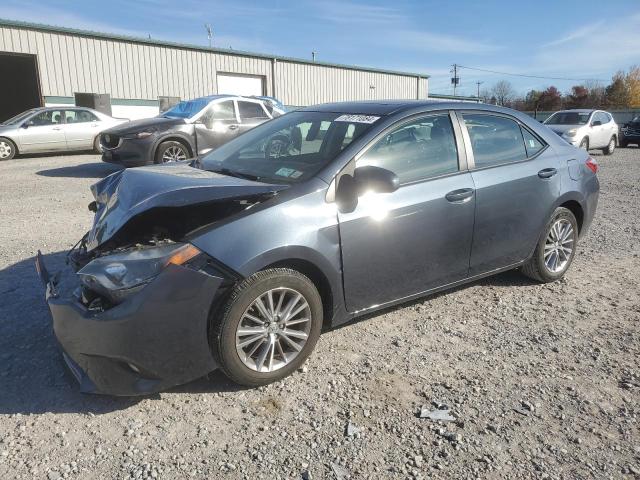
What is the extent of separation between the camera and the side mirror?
3.15 m

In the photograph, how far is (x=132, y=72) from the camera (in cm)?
2252

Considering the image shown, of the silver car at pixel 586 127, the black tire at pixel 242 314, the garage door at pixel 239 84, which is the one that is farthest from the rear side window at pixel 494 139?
the garage door at pixel 239 84

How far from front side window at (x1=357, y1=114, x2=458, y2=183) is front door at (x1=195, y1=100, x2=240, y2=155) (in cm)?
752

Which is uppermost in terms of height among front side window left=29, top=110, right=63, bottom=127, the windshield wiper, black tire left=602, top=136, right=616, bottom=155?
front side window left=29, top=110, right=63, bottom=127

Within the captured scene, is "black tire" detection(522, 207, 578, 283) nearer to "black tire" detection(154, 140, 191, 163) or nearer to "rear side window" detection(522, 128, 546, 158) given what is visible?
"rear side window" detection(522, 128, 546, 158)

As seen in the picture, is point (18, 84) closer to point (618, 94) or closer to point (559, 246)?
point (559, 246)

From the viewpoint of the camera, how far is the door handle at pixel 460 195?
12.0 ft

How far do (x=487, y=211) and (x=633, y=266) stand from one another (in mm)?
2516

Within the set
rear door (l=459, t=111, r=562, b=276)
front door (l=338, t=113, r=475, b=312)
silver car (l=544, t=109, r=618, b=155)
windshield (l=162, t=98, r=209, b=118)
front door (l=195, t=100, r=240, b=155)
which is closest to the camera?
front door (l=338, t=113, r=475, b=312)

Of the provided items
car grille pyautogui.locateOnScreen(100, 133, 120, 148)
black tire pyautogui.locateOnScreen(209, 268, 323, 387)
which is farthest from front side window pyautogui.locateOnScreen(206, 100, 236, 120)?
black tire pyautogui.locateOnScreen(209, 268, 323, 387)

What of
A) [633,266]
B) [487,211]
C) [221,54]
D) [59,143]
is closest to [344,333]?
[487,211]

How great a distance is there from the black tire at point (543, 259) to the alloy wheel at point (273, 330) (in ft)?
8.11

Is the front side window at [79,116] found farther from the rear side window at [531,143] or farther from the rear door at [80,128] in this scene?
the rear side window at [531,143]

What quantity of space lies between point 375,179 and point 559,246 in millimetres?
2466
